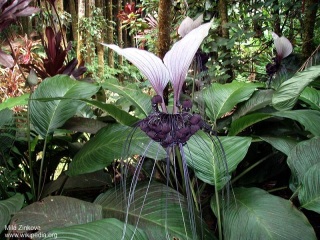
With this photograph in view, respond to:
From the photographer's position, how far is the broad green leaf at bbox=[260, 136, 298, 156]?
Answer: 35.1 inches

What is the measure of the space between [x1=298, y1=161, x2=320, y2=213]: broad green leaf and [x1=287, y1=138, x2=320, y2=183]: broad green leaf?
4 centimetres

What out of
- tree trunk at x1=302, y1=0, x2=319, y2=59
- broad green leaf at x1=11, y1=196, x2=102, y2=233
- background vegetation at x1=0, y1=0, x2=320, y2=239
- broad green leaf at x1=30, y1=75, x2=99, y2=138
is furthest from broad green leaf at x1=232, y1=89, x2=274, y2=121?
tree trunk at x1=302, y1=0, x2=319, y2=59

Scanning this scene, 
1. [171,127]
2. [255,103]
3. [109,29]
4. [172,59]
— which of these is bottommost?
[109,29]

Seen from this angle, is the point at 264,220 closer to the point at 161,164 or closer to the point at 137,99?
the point at 161,164

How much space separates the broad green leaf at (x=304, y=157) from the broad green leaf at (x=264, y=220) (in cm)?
10

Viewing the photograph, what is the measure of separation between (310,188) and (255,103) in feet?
1.52

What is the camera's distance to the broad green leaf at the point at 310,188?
0.75 meters

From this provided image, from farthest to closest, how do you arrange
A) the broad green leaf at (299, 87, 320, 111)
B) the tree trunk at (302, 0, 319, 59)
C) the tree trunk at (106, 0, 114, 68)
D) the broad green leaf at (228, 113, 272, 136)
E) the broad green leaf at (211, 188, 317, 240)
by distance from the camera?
the tree trunk at (106, 0, 114, 68) < the tree trunk at (302, 0, 319, 59) < the broad green leaf at (299, 87, 320, 111) < the broad green leaf at (228, 113, 272, 136) < the broad green leaf at (211, 188, 317, 240)

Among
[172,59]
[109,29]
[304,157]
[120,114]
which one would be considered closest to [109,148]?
[120,114]

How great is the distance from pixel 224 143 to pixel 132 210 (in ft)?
0.97

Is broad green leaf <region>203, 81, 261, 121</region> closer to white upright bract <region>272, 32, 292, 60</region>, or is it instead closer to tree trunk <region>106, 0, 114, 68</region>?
white upright bract <region>272, 32, 292, 60</region>

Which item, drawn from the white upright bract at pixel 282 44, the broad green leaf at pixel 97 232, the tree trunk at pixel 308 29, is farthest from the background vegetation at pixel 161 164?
the tree trunk at pixel 308 29

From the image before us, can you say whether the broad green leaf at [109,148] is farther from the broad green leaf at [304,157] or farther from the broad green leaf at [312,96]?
the broad green leaf at [312,96]

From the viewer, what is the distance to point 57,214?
2.54 feet
